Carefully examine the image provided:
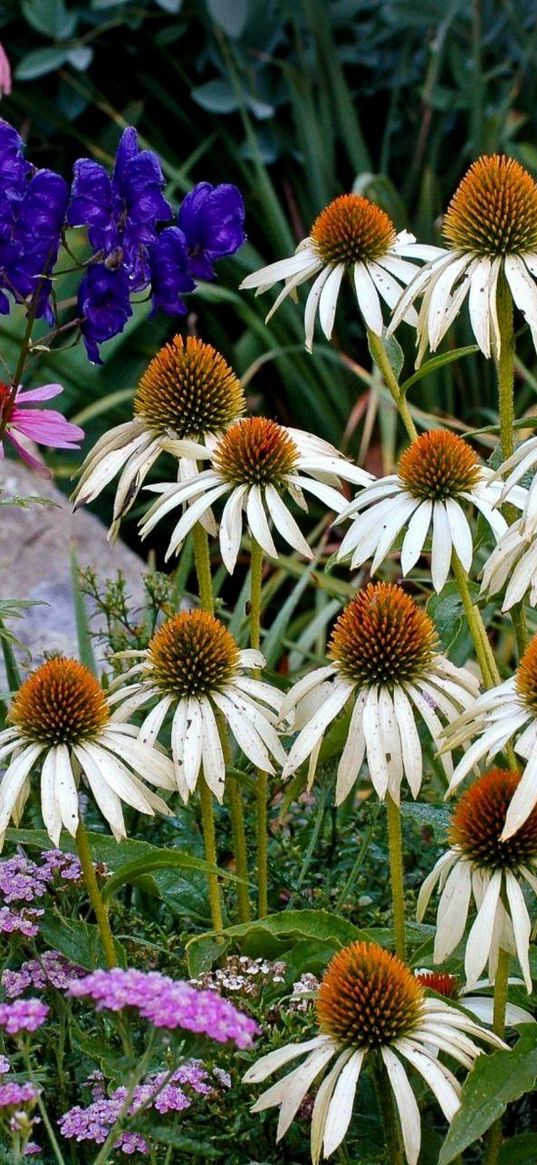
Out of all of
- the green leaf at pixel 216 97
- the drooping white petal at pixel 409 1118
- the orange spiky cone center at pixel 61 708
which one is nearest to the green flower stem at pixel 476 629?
the orange spiky cone center at pixel 61 708

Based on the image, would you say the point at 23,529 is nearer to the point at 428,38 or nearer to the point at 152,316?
the point at 152,316

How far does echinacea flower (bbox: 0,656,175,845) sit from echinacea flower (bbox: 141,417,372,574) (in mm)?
176

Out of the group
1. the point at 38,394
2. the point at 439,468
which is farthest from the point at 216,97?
the point at 439,468

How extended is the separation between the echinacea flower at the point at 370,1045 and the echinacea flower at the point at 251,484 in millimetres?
435

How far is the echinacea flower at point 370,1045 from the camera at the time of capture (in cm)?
121

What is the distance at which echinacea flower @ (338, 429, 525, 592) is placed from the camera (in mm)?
1471

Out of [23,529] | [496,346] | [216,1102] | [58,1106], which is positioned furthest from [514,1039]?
→ [23,529]

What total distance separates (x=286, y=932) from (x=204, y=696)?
235 millimetres

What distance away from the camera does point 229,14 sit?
4375 mm

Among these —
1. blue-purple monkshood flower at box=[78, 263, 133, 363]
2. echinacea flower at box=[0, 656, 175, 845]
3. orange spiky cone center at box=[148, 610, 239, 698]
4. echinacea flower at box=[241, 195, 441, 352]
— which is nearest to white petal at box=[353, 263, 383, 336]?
echinacea flower at box=[241, 195, 441, 352]

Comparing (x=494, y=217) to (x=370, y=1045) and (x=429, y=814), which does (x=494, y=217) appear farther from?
(x=370, y=1045)

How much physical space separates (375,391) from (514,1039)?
2.27 meters

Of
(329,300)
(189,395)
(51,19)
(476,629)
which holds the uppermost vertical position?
(51,19)

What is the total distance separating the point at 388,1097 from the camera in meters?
1.29
